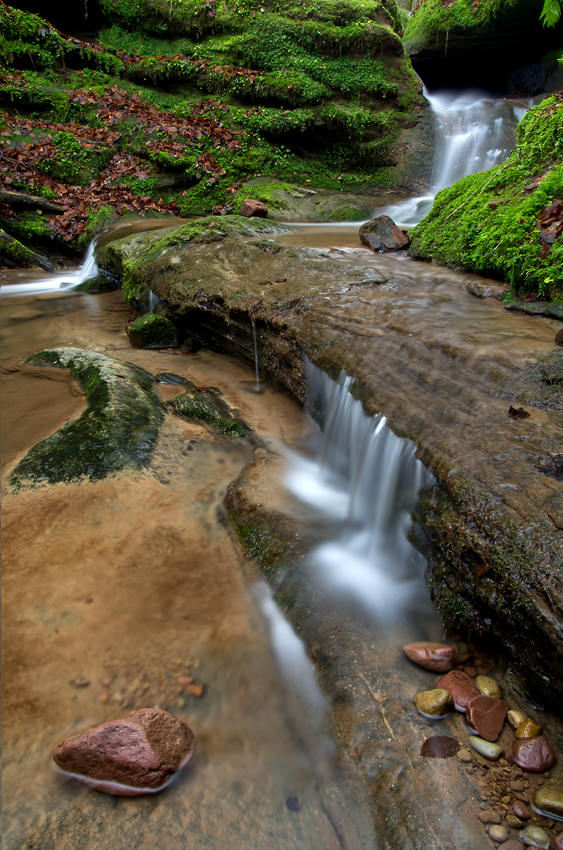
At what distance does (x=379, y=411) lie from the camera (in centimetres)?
310

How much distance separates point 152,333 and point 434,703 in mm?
4918

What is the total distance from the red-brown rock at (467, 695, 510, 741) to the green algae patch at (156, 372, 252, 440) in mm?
2659

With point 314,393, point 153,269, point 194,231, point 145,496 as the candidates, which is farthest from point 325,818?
point 194,231

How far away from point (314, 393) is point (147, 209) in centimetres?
884

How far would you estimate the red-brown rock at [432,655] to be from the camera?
2256 mm

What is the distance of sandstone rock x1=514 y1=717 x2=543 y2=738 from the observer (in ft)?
6.26

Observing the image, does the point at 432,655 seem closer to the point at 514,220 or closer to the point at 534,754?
the point at 534,754

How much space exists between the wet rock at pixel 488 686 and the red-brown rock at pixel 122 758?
1349 mm

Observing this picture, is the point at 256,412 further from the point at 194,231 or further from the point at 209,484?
the point at 194,231

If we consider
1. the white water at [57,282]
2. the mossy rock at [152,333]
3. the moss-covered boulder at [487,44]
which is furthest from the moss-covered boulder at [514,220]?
the moss-covered boulder at [487,44]

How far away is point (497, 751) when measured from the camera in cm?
189

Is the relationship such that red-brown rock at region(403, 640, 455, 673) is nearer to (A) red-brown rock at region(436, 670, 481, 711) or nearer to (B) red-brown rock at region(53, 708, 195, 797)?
(A) red-brown rock at region(436, 670, 481, 711)

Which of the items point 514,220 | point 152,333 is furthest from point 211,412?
point 514,220

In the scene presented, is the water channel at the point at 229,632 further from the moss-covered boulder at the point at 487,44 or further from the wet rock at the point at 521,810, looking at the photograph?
the moss-covered boulder at the point at 487,44
